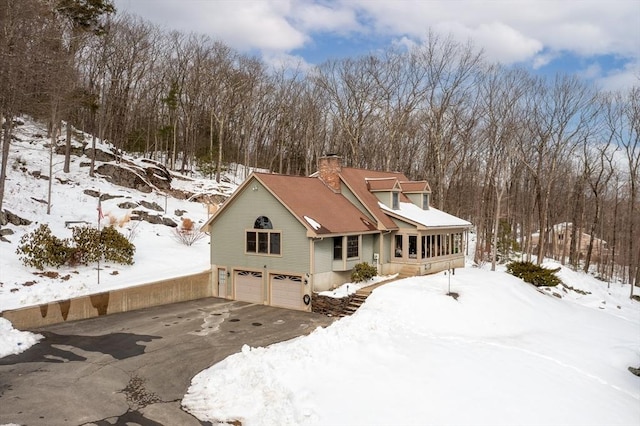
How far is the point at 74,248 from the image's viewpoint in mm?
20422

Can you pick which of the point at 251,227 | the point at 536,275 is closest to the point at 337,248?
the point at 251,227

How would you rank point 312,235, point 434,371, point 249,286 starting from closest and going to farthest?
point 434,371 → point 312,235 → point 249,286

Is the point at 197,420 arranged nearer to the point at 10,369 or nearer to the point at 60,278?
the point at 10,369

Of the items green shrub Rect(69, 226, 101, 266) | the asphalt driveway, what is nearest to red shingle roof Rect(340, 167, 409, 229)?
the asphalt driveway

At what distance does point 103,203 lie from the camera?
29641 millimetres

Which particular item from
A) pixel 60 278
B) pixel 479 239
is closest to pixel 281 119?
pixel 479 239

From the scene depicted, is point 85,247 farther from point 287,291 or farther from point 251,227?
point 287,291

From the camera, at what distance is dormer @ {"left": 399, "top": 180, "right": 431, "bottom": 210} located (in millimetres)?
28219

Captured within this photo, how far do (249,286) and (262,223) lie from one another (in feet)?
11.2

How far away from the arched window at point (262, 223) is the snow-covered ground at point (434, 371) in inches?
245

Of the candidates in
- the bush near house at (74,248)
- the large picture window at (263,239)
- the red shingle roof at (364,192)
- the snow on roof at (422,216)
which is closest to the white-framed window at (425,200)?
the snow on roof at (422,216)

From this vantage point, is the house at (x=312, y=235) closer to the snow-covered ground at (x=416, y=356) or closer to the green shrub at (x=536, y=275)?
the snow-covered ground at (x=416, y=356)

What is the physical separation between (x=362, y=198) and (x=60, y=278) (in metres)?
15.6

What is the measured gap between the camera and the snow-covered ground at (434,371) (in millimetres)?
9898
